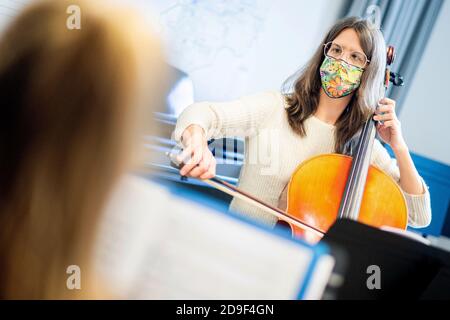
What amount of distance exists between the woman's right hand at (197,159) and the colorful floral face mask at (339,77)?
1.35 ft

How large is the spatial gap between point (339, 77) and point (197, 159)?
0.50 meters

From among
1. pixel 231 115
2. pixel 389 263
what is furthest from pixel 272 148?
pixel 389 263

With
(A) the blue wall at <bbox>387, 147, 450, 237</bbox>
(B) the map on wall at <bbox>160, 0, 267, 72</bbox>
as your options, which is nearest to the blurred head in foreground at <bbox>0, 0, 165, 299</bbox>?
(B) the map on wall at <bbox>160, 0, 267, 72</bbox>

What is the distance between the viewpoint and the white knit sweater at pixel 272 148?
3.67ft

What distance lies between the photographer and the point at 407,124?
7.74 feet

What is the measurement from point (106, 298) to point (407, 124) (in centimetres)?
227

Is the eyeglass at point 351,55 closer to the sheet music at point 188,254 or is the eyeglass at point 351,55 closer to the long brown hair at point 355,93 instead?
the long brown hair at point 355,93

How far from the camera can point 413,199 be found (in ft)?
3.67

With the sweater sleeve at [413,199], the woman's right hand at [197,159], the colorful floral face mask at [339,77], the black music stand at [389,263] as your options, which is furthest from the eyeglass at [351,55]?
the black music stand at [389,263]

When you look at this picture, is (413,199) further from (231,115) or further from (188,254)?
(188,254)

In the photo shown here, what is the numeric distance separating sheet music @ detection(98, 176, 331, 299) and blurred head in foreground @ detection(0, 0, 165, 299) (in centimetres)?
2

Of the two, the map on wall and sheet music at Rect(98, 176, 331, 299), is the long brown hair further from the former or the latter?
the map on wall
